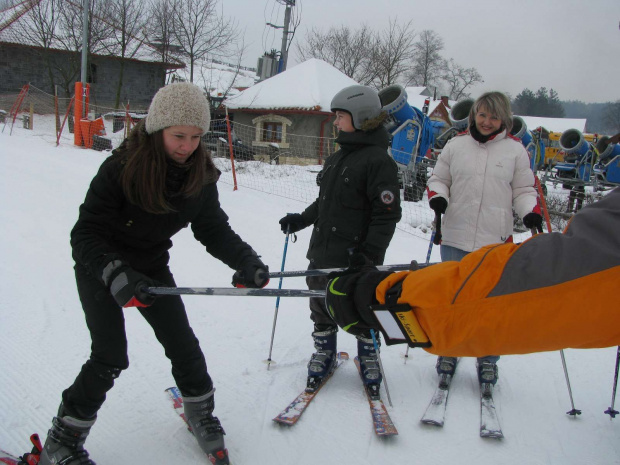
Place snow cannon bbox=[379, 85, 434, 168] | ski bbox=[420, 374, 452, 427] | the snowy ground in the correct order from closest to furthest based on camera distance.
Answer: the snowy ground, ski bbox=[420, 374, 452, 427], snow cannon bbox=[379, 85, 434, 168]

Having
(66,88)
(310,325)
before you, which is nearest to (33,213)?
(310,325)

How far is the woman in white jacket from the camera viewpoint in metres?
3.23

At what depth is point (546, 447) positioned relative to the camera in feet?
8.96

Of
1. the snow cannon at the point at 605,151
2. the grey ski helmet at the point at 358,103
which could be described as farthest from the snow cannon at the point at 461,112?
the snow cannon at the point at 605,151

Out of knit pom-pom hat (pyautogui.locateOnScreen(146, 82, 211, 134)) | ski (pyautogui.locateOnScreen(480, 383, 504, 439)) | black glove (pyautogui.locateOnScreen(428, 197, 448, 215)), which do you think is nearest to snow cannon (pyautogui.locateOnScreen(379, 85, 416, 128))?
black glove (pyautogui.locateOnScreen(428, 197, 448, 215))

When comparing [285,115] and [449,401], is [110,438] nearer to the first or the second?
[449,401]

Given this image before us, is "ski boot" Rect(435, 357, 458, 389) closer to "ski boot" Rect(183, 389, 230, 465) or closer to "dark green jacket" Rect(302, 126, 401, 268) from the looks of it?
"dark green jacket" Rect(302, 126, 401, 268)

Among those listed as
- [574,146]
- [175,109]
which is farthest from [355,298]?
[574,146]

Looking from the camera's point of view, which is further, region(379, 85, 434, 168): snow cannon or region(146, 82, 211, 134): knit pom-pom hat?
region(379, 85, 434, 168): snow cannon

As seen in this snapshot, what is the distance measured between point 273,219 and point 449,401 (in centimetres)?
493

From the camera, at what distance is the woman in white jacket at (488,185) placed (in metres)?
3.23

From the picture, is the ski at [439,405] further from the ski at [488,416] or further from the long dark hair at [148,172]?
the long dark hair at [148,172]

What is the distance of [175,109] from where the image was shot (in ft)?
7.16

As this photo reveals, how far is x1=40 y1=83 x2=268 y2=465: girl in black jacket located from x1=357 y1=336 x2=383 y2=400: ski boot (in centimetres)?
114
